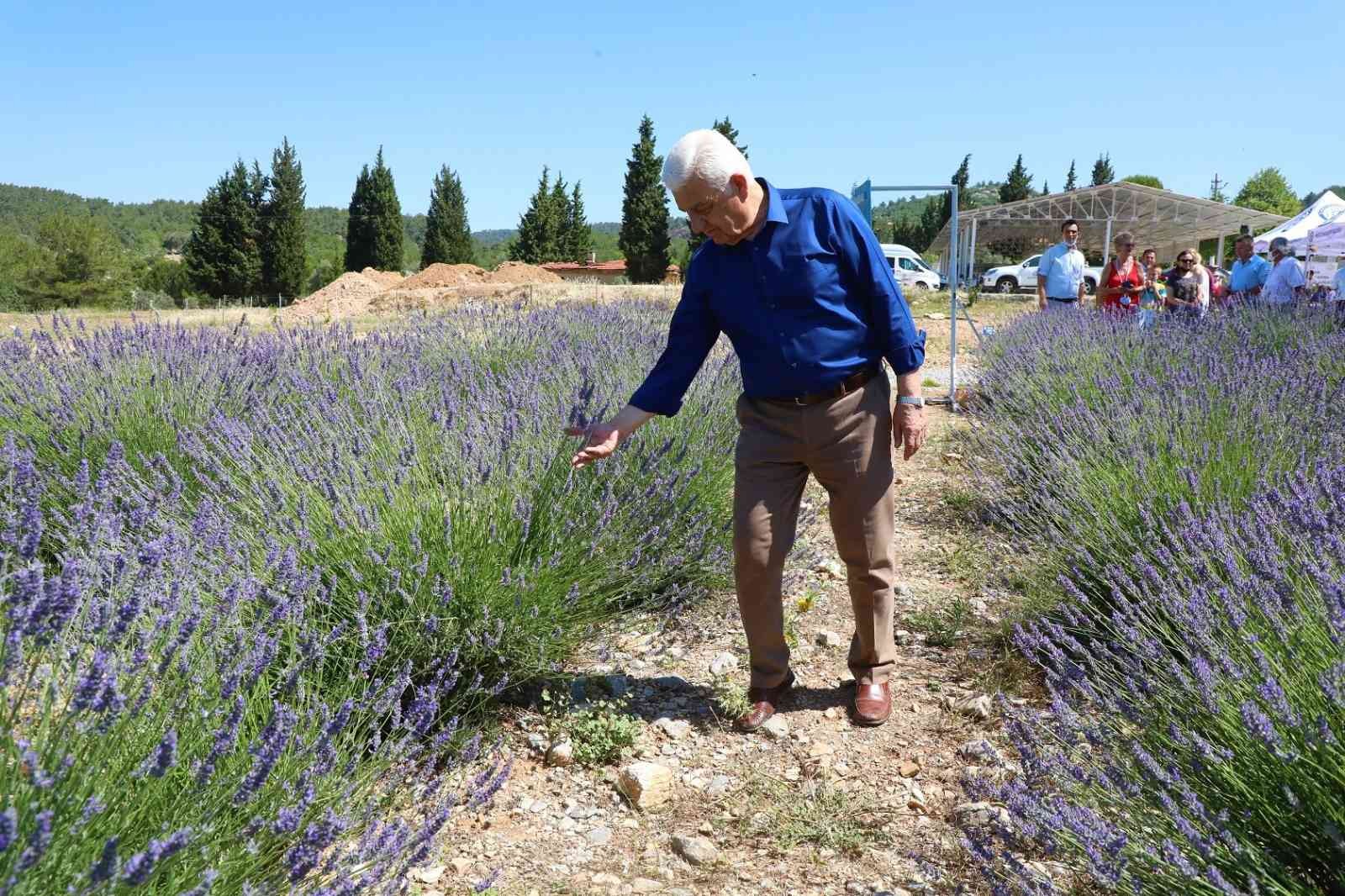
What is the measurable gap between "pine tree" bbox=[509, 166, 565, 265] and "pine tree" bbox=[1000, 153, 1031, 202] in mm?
27144

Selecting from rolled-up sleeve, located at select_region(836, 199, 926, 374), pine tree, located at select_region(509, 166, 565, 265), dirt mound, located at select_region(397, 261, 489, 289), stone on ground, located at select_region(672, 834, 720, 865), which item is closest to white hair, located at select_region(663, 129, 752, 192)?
rolled-up sleeve, located at select_region(836, 199, 926, 374)

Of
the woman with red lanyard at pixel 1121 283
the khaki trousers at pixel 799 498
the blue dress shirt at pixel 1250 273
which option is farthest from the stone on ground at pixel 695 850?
the blue dress shirt at pixel 1250 273

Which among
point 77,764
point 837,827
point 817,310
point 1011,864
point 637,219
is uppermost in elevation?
point 637,219

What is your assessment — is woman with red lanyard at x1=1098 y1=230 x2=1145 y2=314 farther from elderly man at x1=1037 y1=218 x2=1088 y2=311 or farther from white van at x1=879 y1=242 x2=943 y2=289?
white van at x1=879 y1=242 x2=943 y2=289

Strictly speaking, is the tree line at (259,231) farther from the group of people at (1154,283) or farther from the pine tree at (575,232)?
the group of people at (1154,283)

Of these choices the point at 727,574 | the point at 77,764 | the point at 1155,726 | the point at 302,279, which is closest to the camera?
the point at 77,764

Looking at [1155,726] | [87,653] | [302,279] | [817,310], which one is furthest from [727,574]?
[302,279]

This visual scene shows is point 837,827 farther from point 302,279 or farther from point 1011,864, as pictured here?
point 302,279

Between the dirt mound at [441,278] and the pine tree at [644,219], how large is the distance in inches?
404

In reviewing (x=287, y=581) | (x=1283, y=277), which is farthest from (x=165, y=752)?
(x=1283, y=277)

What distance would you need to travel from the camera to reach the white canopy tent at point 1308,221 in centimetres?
1825

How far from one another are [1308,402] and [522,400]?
3.24 meters

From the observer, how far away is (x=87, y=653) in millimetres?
1681

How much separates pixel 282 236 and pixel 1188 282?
46.5 m
